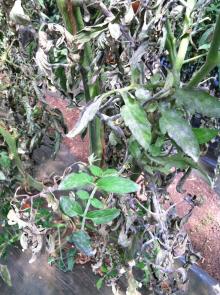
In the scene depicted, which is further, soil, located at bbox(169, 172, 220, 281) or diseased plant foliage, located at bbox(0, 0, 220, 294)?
soil, located at bbox(169, 172, 220, 281)

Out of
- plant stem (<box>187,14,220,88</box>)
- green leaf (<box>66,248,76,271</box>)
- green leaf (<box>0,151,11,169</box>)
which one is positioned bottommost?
green leaf (<box>66,248,76,271</box>)

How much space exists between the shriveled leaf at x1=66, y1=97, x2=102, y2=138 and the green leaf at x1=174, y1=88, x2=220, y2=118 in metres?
0.09

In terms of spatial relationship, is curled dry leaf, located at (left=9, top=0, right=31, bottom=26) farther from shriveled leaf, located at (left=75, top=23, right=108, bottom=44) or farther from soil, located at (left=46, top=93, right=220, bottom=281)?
soil, located at (left=46, top=93, right=220, bottom=281)

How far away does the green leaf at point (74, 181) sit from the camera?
0.48 metres

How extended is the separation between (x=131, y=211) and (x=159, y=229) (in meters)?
0.05

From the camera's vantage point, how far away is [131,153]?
527 millimetres

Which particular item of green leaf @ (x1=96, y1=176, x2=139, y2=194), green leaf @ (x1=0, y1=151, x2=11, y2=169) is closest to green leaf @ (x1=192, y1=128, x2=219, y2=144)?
green leaf @ (x1=96, y1=176, x2=139, y2=194)

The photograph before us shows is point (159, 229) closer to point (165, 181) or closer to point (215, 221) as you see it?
point (165, 181)

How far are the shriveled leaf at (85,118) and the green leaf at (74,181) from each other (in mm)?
68

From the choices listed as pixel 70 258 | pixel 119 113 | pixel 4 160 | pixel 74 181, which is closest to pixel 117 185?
pixel 74 181

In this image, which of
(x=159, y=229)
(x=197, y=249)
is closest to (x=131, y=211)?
(x=159, y=229)

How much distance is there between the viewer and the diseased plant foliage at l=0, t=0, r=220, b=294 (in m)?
0.44

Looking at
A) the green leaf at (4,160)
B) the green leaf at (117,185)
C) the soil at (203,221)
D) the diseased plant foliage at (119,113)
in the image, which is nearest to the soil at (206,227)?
the soil at (203,221)

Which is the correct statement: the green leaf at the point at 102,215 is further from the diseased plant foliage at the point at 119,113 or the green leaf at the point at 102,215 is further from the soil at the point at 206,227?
the soil at the point at 206,227
